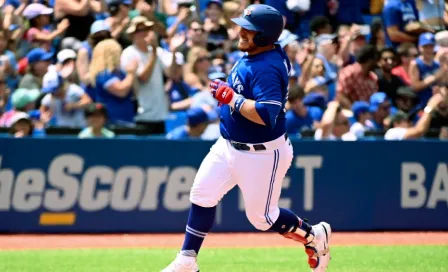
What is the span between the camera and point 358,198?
39.6ft

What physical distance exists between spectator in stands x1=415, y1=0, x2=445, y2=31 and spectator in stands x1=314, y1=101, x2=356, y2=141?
4289mm

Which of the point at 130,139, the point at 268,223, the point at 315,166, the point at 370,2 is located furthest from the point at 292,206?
the point at 370,2

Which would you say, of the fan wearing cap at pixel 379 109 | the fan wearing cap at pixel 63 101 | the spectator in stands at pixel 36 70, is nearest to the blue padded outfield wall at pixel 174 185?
the fan wearing cap at pixel 63 101

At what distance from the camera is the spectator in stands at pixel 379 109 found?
13.4 m

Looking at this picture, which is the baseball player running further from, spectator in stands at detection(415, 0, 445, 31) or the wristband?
spectator in stands at detection(415, 0, 445, 31)

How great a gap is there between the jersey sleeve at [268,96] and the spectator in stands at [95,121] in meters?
4.95

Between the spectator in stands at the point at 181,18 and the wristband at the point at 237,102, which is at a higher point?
the wristband at the point at 237,102

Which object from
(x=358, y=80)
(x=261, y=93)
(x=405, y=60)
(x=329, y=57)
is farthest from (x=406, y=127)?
(x=261, y=93)

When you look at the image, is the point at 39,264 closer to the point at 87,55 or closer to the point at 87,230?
the point at 87,230

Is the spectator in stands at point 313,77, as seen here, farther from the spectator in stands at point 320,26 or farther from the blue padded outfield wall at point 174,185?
the blue padded outfield wall at point 174,185

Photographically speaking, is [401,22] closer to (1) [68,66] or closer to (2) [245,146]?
(1) [68,66]

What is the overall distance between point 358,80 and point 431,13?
3015mm

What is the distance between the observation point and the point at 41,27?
13.8 meters

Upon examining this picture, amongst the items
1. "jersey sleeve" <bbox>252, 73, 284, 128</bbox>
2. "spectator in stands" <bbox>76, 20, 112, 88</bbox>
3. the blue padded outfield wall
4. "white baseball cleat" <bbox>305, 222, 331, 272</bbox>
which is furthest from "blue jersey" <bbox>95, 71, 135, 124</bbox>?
"jersey sleeve" <bbox>252, 73, 284, 128</bbox>
